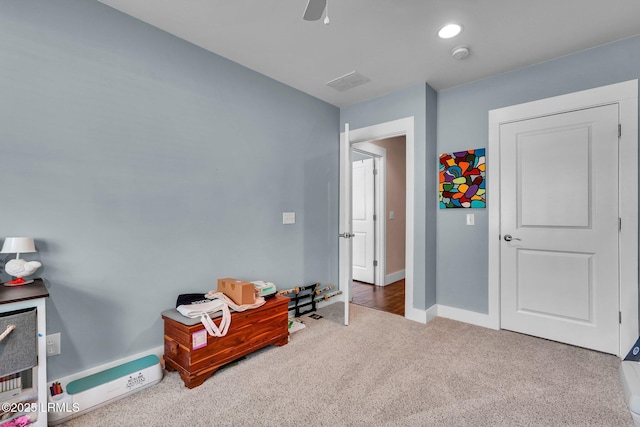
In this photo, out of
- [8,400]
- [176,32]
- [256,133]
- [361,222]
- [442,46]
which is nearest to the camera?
[8,400]

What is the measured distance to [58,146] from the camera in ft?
5.95

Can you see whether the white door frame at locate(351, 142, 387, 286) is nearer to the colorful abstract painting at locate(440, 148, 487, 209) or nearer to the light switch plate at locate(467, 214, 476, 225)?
the colorful abstract painting at locate(440, 148, 487, 209)

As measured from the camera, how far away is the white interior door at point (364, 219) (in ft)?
15.5

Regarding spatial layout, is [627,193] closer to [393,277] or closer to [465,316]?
[465,316]

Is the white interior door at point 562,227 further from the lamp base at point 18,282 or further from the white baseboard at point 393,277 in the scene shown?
the lamp base at point 18,282

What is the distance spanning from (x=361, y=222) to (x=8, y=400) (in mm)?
4083

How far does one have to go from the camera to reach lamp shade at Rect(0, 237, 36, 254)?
1.55 m

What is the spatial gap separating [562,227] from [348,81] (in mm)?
2331

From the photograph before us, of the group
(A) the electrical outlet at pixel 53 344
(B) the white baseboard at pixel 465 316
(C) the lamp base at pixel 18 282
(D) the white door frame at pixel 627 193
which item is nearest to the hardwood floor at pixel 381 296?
(B) the white baseboard at pixel 465 316

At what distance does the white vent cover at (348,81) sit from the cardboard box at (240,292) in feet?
7.01

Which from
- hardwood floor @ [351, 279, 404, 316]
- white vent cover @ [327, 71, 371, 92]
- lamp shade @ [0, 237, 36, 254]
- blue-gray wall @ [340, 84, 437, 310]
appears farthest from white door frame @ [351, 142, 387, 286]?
lamp shade @ [0, 237, 36, 254]

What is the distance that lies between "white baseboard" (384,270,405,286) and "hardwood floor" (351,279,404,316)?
0.18 feet

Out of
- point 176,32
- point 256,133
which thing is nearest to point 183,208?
point 256,133

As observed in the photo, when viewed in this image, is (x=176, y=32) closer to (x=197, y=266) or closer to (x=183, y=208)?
(x=183, y=208)
